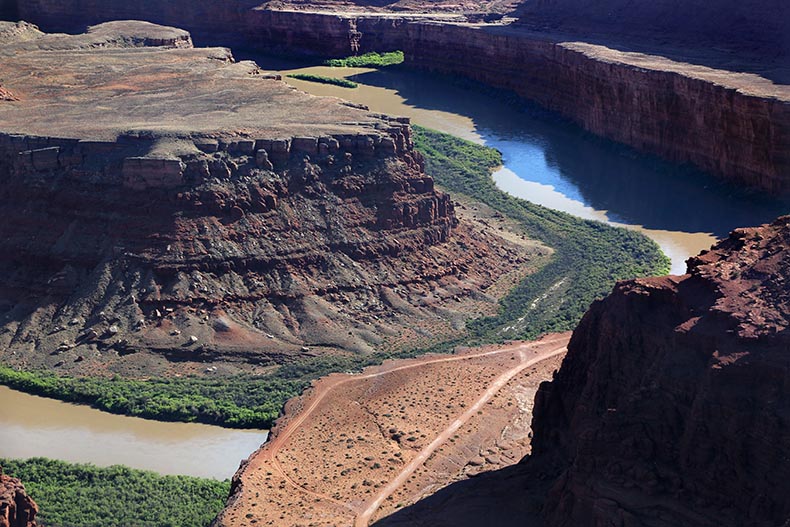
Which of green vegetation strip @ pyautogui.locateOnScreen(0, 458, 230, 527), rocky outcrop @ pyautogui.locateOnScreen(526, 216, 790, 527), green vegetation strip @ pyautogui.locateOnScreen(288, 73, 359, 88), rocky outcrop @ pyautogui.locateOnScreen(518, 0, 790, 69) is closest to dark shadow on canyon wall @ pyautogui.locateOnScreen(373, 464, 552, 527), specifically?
rocky outcrop @ pyautogui.locateOnScreen(526, 216, 790, 527)

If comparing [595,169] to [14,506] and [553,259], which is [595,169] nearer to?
[553,259]

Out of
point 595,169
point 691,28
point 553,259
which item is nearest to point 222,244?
point 553,259

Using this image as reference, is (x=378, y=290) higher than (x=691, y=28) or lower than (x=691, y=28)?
lower

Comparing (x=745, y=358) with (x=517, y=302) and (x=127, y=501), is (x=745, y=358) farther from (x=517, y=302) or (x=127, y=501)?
(x=517, y=302)

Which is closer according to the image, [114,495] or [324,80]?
[114,495]

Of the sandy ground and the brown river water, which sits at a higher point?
the sandy ground

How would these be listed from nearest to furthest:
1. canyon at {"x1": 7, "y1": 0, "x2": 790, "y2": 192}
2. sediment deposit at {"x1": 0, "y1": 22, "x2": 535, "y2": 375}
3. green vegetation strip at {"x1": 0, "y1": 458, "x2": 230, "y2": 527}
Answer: green vegetation strip at {"x1": 0, "y1": 458, "x2": 230, "y2": 527} < sediment deposit at {"x1": 0, "y1": 22, "x2": 535, "y2": 375} < canyon at {"x1": 7, "y1": 0, "x2": 790, "y2": 192}

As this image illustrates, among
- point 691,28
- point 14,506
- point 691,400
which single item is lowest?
point 691,28

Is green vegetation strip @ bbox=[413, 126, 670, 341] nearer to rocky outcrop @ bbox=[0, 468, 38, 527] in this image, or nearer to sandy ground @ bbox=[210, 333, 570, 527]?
sandy ground @ bbox=[210, 333, 570, 527]

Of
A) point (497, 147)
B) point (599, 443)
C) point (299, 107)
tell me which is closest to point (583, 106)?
point (497, 147)
